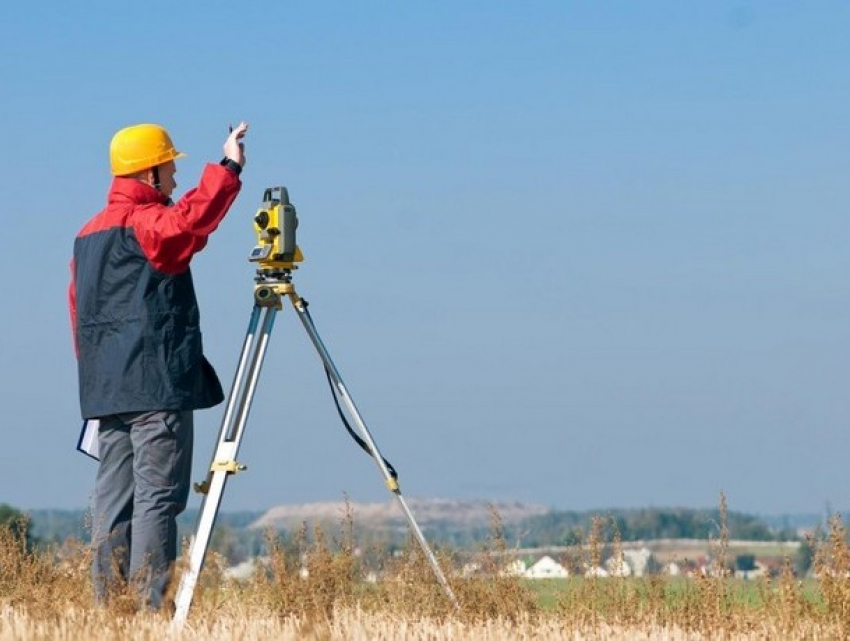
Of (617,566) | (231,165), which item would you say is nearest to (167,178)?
(231,165)

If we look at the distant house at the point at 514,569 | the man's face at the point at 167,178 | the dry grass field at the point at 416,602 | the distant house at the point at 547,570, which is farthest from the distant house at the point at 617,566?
the man's face at the point at 167,178

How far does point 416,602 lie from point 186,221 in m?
2.71

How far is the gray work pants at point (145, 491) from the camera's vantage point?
923 cm

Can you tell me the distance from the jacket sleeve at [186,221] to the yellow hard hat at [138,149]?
38 cm

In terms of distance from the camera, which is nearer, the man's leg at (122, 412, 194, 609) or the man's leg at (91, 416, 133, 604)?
the man's leg at (122, 412, 194, 609)

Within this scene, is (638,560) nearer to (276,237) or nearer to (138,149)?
(276,237)

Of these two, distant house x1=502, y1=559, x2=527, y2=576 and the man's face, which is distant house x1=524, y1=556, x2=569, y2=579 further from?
the man's face

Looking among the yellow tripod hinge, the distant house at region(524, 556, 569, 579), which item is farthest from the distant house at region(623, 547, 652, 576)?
the yellow tripod hinge

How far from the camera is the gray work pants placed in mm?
9234

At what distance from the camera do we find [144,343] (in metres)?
9.13

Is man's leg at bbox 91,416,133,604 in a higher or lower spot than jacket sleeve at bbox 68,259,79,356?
lower

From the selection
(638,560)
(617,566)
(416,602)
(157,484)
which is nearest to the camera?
(157,484)

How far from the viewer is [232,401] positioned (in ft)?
30.0

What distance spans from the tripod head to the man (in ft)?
0.78
